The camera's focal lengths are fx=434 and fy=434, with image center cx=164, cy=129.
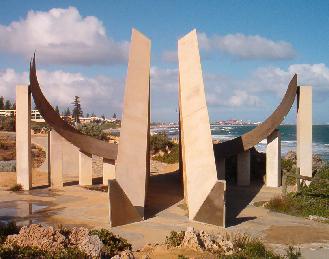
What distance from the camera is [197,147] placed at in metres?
13.0

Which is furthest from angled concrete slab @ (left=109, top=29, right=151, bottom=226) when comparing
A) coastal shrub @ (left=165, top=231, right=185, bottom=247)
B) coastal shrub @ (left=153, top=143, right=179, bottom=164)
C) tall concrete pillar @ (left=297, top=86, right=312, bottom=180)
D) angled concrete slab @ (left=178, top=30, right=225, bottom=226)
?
coastal shrub @ (left=153, top=143, right=179, bottom=164)

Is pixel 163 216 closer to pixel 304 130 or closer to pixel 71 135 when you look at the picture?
pixel 71 135

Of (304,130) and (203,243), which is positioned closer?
(203,243)

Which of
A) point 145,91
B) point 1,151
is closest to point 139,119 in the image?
point 145,91

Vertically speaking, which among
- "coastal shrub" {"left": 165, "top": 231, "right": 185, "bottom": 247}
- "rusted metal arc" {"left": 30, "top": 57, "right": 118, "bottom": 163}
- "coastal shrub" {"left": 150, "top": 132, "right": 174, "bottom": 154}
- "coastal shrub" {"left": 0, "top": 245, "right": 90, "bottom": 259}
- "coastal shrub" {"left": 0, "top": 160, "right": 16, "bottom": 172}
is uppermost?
"rusted metal arc" {"left": 30, "top": 57, "right": 118, "bottom": 163}

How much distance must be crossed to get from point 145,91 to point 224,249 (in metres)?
6.93

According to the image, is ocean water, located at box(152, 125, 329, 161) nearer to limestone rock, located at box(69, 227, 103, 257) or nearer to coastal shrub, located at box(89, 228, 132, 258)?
coastal shrub, located at box(89, 228, 132, 258)

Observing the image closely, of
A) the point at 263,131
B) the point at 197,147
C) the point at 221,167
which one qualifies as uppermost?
the point at 263,131

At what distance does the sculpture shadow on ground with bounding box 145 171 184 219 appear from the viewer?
14.1 metres

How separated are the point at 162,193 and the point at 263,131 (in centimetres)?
488

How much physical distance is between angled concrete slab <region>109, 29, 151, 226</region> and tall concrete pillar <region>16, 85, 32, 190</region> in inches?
214

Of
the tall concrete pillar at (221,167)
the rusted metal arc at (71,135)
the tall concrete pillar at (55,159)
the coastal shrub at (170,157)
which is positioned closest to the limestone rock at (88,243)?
the rusted metal arc at (71,135)

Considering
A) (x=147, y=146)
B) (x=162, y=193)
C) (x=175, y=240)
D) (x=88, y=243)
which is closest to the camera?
(x=88, y=243)

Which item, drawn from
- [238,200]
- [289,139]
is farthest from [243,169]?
[289,139]
